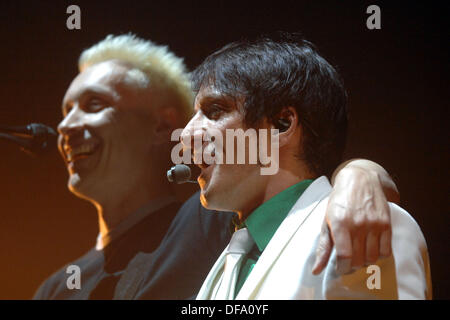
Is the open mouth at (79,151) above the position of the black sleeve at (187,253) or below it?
above

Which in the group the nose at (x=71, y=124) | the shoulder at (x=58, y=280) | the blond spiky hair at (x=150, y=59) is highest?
the blond spiky hair at (x=150, y=59)

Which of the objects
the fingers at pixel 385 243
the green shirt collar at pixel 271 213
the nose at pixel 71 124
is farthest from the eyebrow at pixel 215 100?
the nose at pixel 71 124

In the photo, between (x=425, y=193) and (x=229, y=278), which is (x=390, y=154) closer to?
(x=425, y=193)

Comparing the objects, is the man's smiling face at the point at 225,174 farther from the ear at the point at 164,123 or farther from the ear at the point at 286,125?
the ear at the point at 164,123

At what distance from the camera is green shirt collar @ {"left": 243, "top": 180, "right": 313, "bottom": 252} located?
4.37 ft

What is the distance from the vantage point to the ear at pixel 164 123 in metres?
1.92

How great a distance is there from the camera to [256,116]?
4.55 ft

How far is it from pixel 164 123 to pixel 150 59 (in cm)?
24

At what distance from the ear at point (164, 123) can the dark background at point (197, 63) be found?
0.21m

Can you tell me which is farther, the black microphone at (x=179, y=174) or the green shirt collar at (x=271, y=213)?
the black microphone at (x=179, y=174)
